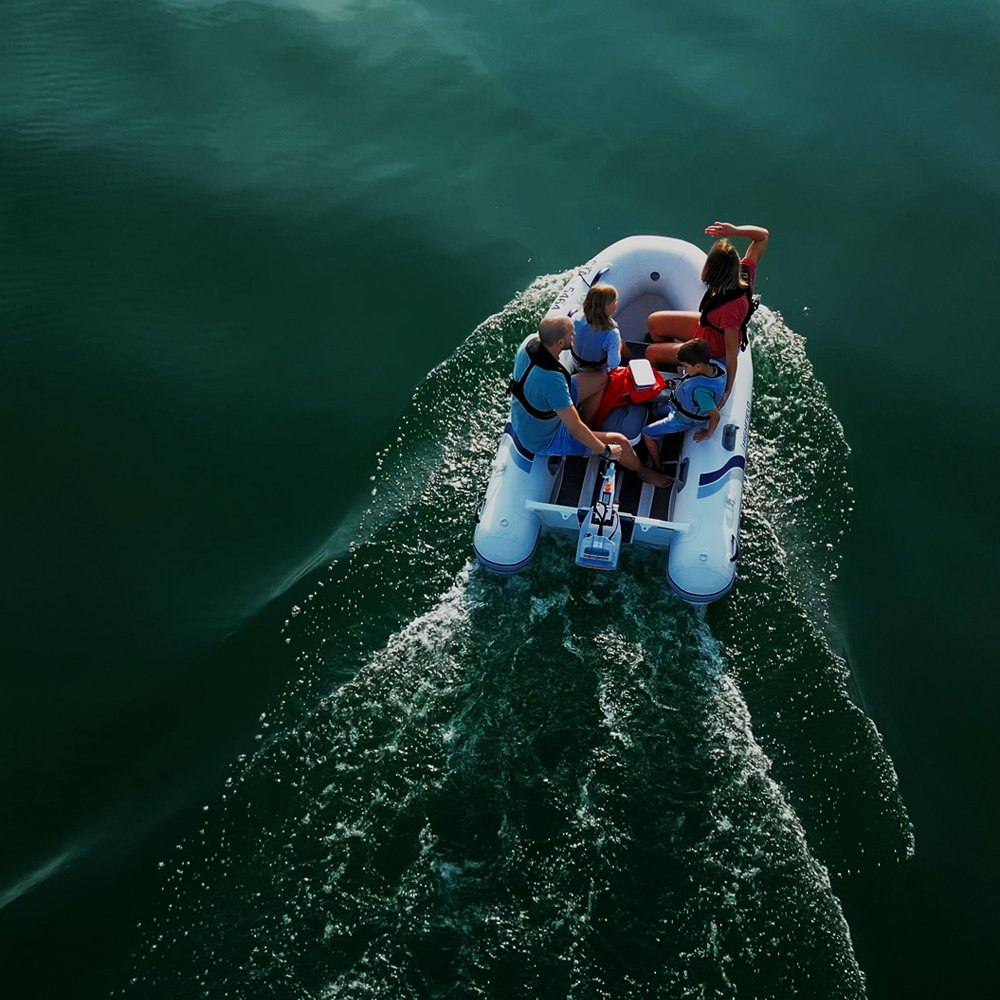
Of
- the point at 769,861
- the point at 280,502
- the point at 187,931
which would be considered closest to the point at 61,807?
the point at 187,931

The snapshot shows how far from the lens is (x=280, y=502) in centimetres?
544

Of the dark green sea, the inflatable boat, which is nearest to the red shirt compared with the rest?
the inflatable boat

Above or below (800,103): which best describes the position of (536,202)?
below

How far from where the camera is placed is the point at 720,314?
4766 mm

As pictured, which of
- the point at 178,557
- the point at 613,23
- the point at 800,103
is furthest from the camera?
the point at 613,23

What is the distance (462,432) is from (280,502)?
1208 millimetres

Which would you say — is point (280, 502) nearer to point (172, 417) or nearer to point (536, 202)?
point (172, 417)

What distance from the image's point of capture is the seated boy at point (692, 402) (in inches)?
179

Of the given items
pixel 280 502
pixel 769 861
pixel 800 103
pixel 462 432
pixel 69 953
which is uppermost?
pixel 800 103

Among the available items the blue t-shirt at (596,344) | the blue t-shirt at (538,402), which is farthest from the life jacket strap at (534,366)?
the blue t-shirt at (596,344)

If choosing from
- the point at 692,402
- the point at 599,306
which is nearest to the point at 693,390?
the point at 692,402

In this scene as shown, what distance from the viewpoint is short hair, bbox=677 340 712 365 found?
178 inches

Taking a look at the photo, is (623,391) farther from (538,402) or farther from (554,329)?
(554,329)

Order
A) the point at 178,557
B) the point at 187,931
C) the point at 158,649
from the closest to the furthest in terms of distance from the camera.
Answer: the point at 187,931
the point at 158,649
the point at 178,557
